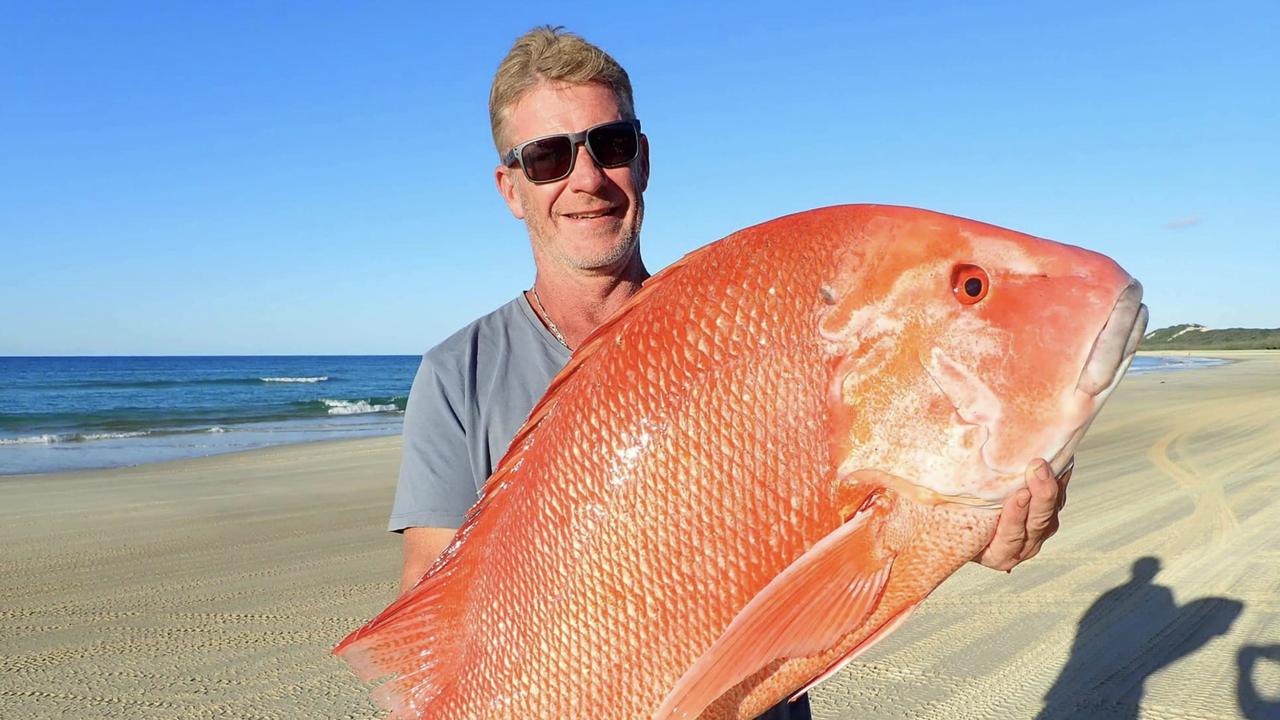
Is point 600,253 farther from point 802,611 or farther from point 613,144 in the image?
point 802,611

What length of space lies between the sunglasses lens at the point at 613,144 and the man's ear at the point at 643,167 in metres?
0.06

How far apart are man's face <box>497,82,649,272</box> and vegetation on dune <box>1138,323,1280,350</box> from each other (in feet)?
259

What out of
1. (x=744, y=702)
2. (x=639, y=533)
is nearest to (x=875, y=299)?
(x=639, y=533)

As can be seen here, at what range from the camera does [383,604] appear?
5777 millimetres

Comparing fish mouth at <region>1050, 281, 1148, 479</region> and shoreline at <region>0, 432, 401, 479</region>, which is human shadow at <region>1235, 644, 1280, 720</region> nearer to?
fish mouth at <region>1050, 281, 1148, 479</region>

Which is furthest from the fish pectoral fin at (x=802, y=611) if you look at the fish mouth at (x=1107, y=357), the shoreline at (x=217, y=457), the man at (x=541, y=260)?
the shoreline at (x=217, y=457)

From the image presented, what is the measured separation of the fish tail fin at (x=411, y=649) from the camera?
5.52 feet

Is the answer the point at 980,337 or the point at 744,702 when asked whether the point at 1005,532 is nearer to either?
the point at 980,337

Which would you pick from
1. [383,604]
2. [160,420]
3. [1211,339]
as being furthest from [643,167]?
[1211,339]

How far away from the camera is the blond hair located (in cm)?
217

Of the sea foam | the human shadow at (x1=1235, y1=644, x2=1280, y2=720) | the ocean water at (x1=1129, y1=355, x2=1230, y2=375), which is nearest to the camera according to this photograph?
the human shadow at (x1=1235, y1=644, x2=1280, y2=720)

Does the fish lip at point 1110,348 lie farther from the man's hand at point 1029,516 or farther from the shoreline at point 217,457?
the shoreline at point 217,457

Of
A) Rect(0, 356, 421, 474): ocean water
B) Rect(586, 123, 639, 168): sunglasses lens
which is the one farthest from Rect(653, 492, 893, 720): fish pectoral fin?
Rect(0, 356, 421, 474): ocean water

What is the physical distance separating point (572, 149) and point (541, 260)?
0.31m
